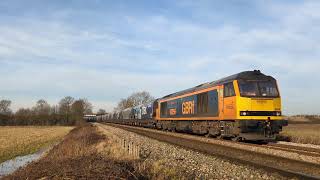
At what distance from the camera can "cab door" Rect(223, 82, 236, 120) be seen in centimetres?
2066

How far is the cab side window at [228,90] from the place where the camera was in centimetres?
2108

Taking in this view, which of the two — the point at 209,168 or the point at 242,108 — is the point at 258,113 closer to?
the point at 242,108

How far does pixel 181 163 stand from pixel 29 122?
110 metres

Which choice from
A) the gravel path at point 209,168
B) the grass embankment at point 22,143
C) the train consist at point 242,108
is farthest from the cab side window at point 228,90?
the grass embankment at point 22,143

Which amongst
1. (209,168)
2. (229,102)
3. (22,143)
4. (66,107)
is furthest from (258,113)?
(66,107)

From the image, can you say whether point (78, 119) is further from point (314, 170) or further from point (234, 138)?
point (314, 170)

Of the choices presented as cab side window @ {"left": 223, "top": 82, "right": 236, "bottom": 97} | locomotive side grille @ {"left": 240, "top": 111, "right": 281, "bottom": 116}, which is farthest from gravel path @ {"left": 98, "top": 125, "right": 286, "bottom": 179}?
cab side window @ {"left": 223, "top": 82, "right": 236, "bottom": 97}

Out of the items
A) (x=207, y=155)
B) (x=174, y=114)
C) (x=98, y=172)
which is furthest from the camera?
(x=174, y=114)

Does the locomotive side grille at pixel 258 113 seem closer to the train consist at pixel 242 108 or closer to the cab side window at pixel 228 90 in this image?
the train consist at pixel 242 108

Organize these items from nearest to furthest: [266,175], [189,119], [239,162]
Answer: [266,175] < [239,162] < [189,119]

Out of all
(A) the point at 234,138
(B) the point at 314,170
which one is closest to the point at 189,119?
(A) the point at 234,138

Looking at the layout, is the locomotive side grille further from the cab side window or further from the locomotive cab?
the cab side window

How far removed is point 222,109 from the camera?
2225 cm

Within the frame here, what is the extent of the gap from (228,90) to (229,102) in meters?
0.76
